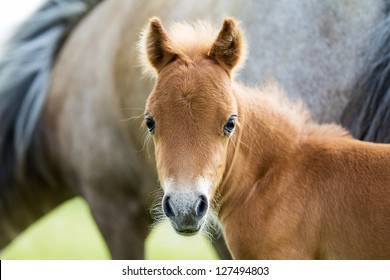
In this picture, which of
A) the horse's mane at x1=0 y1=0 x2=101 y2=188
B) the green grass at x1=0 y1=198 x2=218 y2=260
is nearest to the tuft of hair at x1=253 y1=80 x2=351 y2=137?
the horse's mane at x1=0 y1=0 x2=101 y2=188

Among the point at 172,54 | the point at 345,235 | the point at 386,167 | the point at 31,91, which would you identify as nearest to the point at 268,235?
the point at 345,235

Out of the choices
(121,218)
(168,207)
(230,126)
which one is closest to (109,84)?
(121,218)

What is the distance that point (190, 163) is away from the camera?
281 centimetres

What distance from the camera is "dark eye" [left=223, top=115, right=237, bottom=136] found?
2.87 metres

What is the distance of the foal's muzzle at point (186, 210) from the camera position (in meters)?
2.70

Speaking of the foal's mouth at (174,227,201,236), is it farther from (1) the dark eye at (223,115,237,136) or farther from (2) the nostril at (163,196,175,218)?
(1) the dark eye at (223,115,237,136)

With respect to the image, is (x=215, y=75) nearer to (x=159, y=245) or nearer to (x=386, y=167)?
(x=386, y=167)

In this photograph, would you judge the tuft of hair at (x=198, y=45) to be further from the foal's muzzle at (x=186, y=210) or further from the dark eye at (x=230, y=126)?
the foal's muzzle at (x=186, y=210)

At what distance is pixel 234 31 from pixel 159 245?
16.8 feet

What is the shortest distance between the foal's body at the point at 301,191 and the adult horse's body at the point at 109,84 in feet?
1.64

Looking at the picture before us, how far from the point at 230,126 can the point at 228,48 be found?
0.30 meters

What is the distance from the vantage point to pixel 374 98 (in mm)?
3514

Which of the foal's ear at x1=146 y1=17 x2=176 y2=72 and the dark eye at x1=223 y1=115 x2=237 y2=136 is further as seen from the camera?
the foal's ear at x1=146 y1=17 x2=176 y2=72

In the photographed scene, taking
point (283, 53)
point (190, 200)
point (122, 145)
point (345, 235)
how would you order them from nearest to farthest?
point (190, 200), point (345, 235), point (283, 53), point (122, 145)
